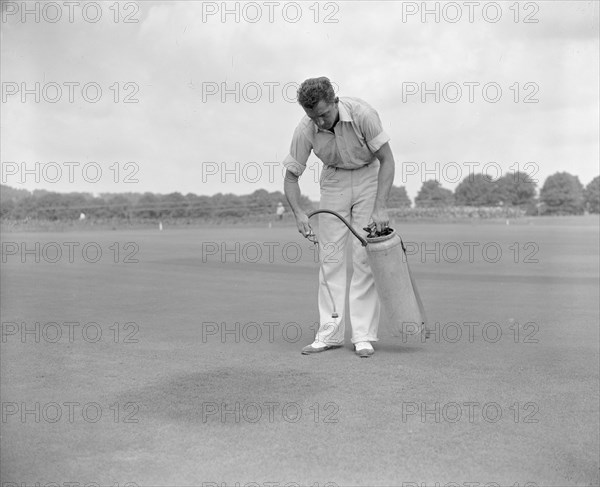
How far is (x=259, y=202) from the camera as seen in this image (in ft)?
139

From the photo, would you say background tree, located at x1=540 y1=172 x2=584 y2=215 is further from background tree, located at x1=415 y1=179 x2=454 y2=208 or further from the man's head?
the man's head

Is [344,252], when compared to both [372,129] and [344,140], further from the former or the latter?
[372,129]

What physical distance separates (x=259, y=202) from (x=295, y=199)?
3631 centimetres

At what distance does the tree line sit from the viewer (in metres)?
34.3

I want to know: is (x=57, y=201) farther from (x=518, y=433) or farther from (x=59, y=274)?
(x=518, y=433)

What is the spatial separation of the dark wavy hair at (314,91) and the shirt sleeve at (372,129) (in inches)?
16.1

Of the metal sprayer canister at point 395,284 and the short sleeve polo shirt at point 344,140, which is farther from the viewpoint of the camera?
the short sleeve polo shirt at point 344,140

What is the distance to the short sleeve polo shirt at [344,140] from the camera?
5863 mm

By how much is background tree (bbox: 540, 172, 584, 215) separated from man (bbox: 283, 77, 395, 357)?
53.2 metres

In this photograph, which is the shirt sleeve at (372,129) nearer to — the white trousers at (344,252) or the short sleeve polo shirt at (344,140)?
the short sleeve polo shirt at (344,140)

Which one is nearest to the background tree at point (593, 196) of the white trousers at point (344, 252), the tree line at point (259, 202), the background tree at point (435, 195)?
the tree line at point (259, 202)

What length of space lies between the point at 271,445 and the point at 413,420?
2.77 ft

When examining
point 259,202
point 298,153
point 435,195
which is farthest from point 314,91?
point 435,195

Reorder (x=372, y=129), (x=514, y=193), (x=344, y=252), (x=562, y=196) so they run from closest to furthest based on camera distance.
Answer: (x=372, y=129) < (x=344, y=252) < (x=514, y=193) < (x=562, y=196)
